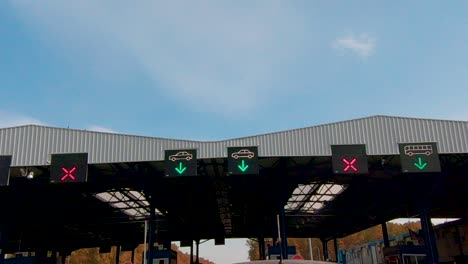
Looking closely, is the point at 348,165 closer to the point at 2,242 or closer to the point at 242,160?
the point at 242,160

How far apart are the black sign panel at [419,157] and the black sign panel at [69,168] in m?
13.3

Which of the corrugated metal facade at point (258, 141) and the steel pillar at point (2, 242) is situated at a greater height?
the corrugated metal facade at point (258, 141)

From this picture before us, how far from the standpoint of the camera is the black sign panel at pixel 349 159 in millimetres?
19422

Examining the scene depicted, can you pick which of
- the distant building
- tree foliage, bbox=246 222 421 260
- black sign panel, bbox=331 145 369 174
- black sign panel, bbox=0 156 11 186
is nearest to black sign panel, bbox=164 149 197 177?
black sign panel, bbox=331 145 369 174

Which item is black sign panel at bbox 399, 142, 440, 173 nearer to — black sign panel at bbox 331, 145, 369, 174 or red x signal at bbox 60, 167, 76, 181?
black sign panel at bbox 331, 145, 369, 174

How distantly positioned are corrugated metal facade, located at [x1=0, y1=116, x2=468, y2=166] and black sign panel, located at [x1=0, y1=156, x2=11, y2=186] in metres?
0.56

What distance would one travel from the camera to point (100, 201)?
102ft

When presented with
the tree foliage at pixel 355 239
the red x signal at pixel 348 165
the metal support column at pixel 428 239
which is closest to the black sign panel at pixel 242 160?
the red x signal at pixel 348 165

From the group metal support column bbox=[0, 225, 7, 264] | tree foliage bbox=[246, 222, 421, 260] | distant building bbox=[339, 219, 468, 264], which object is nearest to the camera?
metal support column bbox=[0, 225, 7, 264]

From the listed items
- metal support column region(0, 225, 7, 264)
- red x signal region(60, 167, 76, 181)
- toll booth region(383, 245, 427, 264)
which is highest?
red x signal region(60, 167, 76, 181)

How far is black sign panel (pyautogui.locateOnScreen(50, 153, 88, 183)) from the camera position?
19.3m

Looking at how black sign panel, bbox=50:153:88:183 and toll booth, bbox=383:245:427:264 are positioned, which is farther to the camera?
toll booth, bbox=383:245:427:264

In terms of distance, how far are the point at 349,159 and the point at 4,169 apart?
47.3 feet

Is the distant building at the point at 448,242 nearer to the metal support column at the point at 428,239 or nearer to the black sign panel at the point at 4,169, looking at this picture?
the metal support column at the point at 428,239
